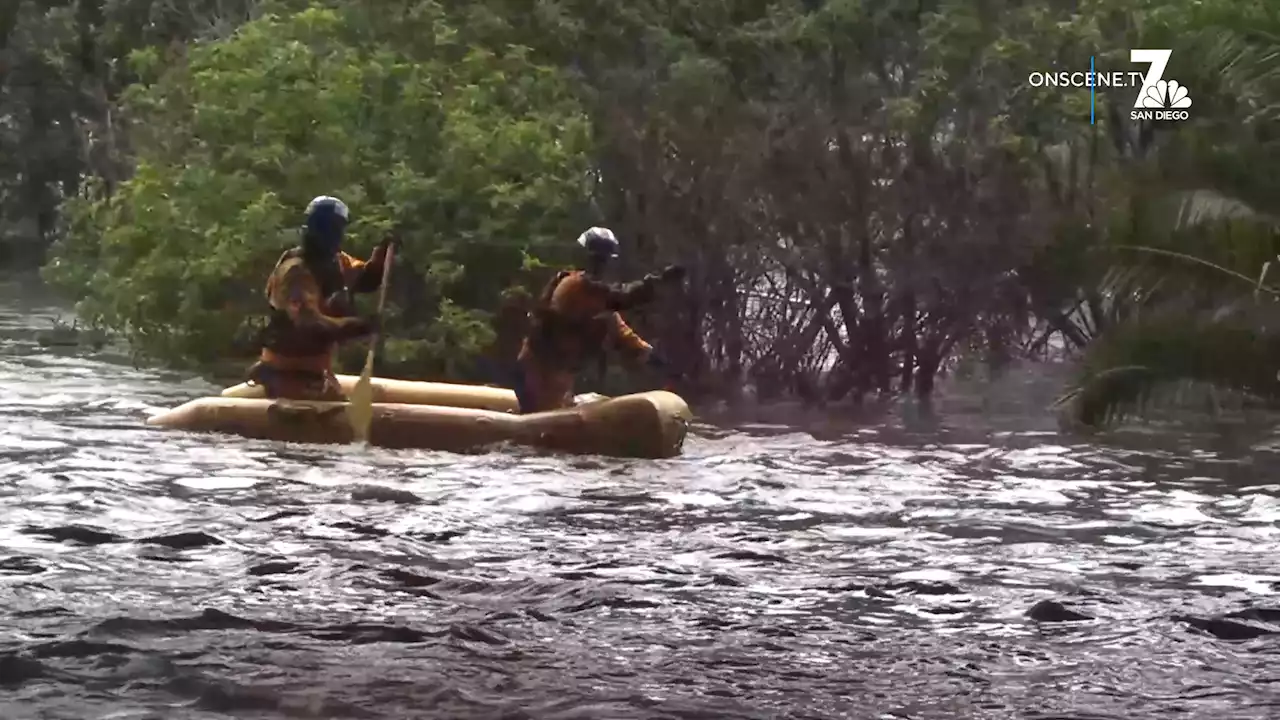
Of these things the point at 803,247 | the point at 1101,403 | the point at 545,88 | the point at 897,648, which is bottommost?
the point at 897,648

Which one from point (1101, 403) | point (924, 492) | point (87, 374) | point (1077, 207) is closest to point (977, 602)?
point (1101, 403)

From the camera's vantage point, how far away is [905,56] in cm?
1825

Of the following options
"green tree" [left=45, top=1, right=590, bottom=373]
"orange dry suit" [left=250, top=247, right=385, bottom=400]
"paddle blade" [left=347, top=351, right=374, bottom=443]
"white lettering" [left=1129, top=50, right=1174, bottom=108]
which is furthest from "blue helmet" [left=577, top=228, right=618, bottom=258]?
"white lettering" [left=1129, top=50, right=1174, bottom=108]

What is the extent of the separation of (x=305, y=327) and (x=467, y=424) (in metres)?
1.25

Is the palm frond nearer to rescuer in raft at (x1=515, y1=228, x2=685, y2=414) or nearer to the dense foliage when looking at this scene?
rescuer in raft at (x1=515, y1=228, x2=685, y2=414)

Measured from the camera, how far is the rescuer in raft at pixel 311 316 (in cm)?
1107

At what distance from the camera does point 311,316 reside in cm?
1105

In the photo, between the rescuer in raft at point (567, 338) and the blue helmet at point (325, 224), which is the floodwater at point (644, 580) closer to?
the rescuer in raft at point (567, 338)

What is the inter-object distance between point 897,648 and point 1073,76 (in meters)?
10.3

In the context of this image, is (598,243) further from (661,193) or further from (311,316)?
(661,193)

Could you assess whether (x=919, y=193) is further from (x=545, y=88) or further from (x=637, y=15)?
(x=637, y=15)

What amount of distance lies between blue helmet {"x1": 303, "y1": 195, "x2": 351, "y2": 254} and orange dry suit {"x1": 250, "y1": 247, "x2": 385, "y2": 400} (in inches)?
3.9

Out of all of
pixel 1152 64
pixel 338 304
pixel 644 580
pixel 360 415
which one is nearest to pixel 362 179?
pixel 338 304

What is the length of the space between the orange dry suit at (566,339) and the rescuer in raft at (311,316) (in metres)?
0.91
